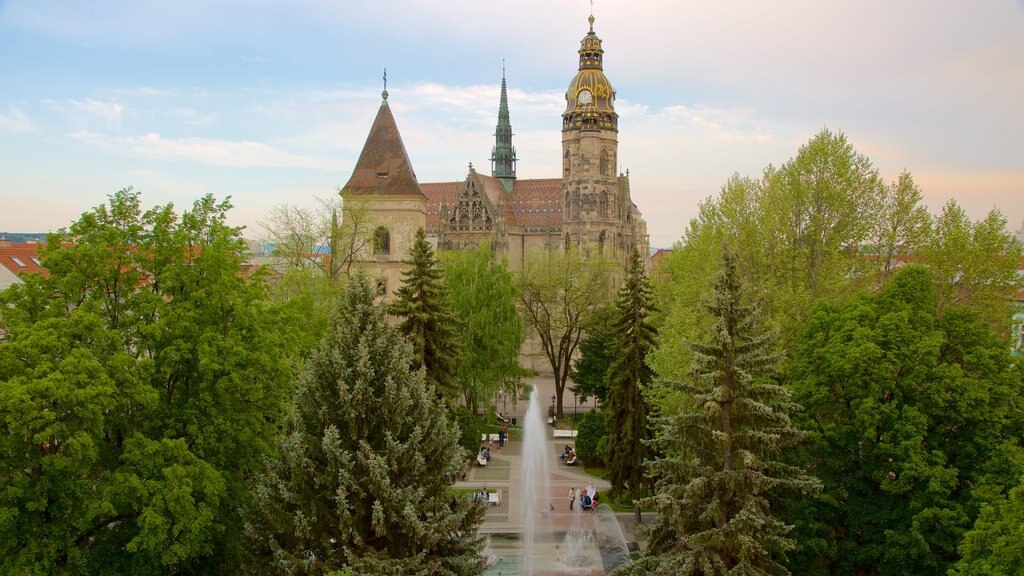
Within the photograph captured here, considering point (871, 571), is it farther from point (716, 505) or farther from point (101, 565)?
point (101, 565)

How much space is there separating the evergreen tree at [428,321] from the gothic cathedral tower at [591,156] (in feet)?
142

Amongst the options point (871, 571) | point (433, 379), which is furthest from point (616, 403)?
point (871, 571)

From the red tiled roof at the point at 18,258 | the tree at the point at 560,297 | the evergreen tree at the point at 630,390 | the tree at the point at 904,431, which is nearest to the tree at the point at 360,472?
the tree at the point at 904,431

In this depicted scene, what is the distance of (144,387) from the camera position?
16641 millimetres

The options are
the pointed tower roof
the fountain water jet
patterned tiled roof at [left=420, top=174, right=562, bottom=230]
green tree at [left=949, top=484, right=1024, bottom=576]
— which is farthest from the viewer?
patterned tiled roof at [left=420, top=174, right=562, bottom=230]

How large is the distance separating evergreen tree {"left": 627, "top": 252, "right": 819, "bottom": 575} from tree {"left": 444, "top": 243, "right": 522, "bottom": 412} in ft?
67.7

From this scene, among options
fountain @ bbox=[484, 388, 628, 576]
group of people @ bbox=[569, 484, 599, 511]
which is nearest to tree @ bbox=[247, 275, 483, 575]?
fountain @ bbox=[484, 388, 628, 576]

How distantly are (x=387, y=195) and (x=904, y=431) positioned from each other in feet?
88.7

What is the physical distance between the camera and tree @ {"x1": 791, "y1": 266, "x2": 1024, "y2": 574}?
1717cm

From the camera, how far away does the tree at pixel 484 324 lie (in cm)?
3738

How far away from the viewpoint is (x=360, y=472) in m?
14.9

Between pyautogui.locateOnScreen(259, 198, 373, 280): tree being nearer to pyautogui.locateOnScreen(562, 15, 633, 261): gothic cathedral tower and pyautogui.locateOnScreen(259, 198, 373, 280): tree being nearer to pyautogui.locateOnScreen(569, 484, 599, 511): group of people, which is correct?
pyautogui.locateOnScreen(569, 484, 599, 511): group of people

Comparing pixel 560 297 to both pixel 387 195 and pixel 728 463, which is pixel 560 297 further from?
pixel 728 463

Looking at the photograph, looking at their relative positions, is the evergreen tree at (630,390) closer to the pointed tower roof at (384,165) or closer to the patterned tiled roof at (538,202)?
the pointed tower roof at (384,165)
